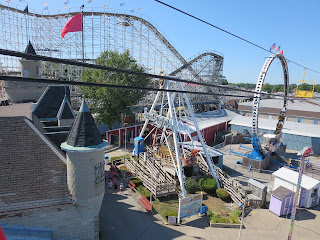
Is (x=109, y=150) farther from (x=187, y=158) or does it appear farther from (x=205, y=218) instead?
(x=205, y=218)

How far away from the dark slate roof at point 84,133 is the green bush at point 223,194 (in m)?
10.2

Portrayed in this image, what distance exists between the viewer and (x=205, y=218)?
44.5 ft

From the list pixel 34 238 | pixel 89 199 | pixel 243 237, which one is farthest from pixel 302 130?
pixel 34 238

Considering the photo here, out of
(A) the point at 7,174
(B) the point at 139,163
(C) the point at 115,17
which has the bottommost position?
(B) the point at 139,163

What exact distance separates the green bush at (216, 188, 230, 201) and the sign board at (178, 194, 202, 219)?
8.91 feet

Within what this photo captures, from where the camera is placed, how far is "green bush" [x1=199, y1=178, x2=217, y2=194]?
1627 centimetres

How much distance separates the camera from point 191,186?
16.1m

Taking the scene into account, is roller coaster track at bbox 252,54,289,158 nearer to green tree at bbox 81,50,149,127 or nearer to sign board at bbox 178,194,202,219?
sign board at bbox 178,194,202,219

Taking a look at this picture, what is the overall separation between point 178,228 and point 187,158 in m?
6.40

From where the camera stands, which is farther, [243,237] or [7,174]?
[243,237]

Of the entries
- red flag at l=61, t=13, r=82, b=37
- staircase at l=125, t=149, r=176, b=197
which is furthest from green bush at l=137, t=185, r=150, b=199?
red flag at l=61, t=13, r=82, b=37

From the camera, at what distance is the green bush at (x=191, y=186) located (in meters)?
16.2

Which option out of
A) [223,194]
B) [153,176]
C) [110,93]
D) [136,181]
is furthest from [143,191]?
[110,93]

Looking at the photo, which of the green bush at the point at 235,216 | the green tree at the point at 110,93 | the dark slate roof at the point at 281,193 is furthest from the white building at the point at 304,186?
the green tree at the point at 110,93
